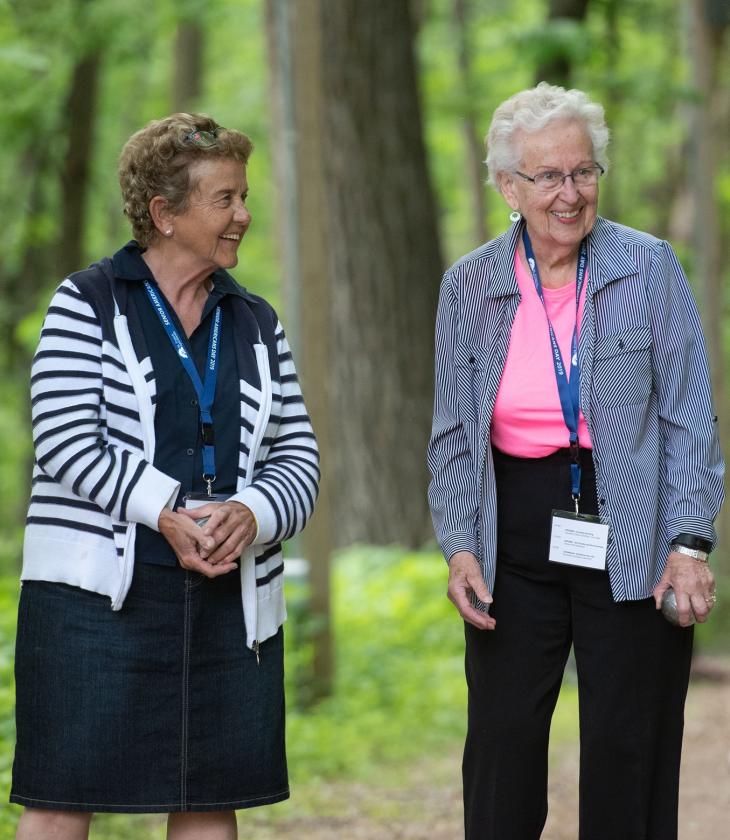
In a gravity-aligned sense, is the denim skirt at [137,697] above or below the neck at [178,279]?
below

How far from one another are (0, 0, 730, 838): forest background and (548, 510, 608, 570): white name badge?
3.84 feet

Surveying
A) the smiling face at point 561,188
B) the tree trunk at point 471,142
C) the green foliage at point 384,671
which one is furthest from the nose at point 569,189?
the tree trunk at point 471,142

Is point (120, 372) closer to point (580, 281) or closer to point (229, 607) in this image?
point (229, 607)

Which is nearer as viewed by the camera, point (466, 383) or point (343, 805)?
point (466, 383)

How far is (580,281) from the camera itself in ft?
10.9

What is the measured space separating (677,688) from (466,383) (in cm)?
92

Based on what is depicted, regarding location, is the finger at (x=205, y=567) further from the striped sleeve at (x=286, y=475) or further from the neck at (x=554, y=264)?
the neck at (x=554, y=264)

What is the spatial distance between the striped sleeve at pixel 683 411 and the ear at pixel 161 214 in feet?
3.85

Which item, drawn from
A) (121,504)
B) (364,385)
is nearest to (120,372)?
(121,504)

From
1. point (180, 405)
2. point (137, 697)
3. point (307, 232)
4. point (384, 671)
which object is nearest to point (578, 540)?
point (180, 405)

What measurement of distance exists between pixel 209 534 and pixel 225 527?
0.14ft

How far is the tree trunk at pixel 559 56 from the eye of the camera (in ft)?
31.7

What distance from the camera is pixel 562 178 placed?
3273 mm

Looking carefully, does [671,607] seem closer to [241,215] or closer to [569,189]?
[569,189]
